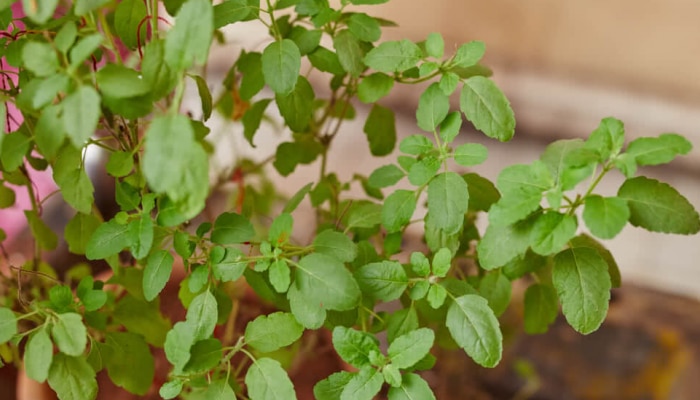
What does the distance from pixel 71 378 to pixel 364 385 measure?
0.82 ft

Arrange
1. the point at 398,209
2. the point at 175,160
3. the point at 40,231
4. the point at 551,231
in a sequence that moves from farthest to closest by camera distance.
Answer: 1. the point at 40,231
2. the point at 398,209
3. the point at 551,231
4. the point at 175,160

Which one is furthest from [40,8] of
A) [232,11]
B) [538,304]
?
[538,304]

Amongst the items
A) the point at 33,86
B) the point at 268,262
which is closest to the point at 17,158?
the point at 33,86

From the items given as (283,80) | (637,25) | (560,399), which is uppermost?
(283,80)

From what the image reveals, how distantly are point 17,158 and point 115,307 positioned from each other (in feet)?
0.63

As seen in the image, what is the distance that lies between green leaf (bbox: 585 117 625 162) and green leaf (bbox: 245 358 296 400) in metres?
0.30

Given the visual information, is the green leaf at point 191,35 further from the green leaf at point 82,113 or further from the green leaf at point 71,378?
the green leaf at point 71,378

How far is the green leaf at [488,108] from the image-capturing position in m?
0.61

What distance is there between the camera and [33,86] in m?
0.55

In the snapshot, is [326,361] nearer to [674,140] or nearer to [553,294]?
[553,294]

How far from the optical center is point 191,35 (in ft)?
1.55

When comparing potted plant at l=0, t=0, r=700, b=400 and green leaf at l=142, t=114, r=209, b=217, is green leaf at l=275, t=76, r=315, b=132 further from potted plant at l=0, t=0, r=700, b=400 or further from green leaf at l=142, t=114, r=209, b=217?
green leaf at l=142, t=114, r=209, b=217

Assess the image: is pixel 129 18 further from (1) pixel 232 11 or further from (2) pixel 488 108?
(2) pixel 488 108

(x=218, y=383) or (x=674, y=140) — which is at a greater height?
(x=674, y=140)
